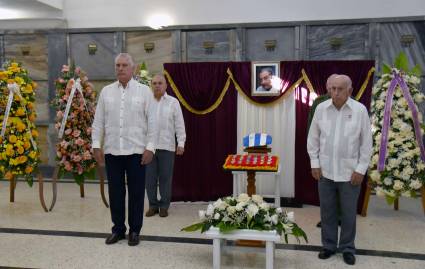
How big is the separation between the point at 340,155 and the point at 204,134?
84.9 inches

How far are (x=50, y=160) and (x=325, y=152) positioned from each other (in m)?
5.11

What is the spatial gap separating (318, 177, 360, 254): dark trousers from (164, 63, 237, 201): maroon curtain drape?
6.13 ft

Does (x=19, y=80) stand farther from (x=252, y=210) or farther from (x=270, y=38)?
(x=270, y=38)

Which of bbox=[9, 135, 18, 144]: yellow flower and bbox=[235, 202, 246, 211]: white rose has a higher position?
bbox=[9, 135, 18, 144]: yellow flower

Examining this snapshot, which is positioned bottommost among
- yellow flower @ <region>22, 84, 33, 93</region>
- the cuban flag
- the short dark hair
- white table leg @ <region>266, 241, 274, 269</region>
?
white table leg @ <region>266, 241, 274, 269</region>

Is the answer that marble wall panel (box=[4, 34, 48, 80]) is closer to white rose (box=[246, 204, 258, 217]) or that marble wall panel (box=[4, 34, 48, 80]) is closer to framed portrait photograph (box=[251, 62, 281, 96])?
framed portrait photograph (box=[251, 62, 281, 96])

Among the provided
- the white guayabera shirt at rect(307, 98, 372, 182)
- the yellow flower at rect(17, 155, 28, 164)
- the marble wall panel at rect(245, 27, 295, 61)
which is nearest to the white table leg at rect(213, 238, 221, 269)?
the white guayabera shirt at rect(307, 98, 372, 182)

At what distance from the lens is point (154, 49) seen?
21.4 ft

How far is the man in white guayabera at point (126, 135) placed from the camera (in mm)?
3334

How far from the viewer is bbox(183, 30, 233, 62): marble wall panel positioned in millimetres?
6371

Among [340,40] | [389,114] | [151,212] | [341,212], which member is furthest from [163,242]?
[340,40]

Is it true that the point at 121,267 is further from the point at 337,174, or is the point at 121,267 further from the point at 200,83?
the point at 200,83

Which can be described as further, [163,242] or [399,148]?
[399,148]

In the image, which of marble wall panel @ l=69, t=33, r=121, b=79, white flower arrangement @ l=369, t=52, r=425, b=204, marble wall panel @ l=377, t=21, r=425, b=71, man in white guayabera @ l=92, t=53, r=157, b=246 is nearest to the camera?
man in white guayabera @ l=92, t=53, r=157, b=246
